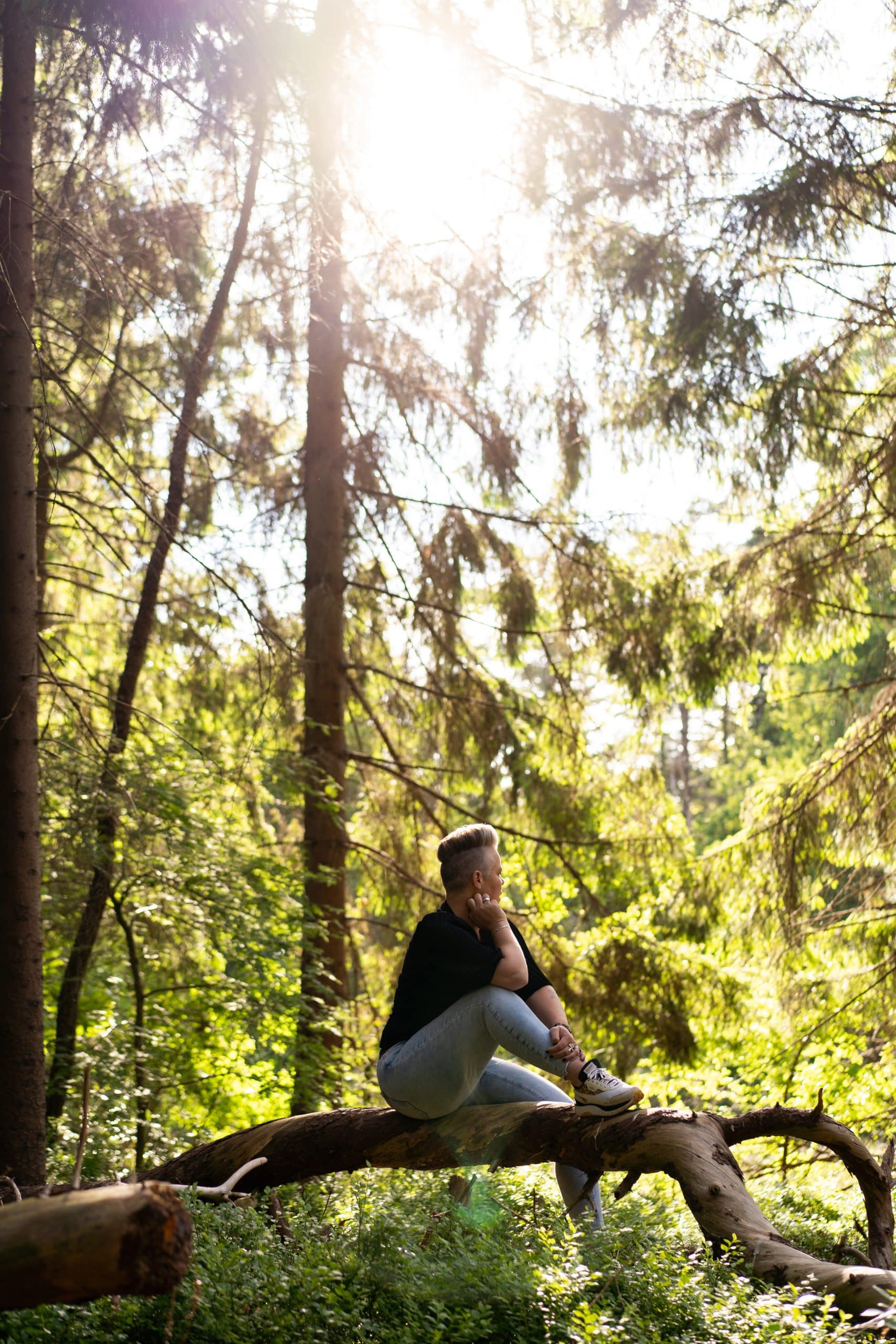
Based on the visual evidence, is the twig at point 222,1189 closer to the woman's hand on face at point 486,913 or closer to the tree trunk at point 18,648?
the woman's hand on face at point 486,913

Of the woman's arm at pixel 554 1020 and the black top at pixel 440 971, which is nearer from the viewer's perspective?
the woman's arm at pixel 554 1020

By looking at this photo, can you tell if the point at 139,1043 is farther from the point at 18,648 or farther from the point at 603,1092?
the point at 603,1092

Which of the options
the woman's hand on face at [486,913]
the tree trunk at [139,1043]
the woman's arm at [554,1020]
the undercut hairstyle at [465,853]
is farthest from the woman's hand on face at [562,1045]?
the tree trunk at [139,1043]

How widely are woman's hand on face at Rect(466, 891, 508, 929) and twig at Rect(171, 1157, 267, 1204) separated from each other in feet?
3.61

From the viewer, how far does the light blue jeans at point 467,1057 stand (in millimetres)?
3799

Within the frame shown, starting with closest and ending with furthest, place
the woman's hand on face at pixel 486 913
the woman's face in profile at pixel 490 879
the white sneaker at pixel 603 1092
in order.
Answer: the white sneaker at pixel 603 1092 < the woman's hand on face at pixel 486 913 < the woman's face in profile at pixel 490 879

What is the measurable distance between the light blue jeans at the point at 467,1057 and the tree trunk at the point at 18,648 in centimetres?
194

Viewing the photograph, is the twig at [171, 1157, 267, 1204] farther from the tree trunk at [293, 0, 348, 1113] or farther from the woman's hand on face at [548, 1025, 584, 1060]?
the tree trunk at [293, 0, 348, 1113]

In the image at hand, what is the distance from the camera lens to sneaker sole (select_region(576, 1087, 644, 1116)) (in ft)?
12.3

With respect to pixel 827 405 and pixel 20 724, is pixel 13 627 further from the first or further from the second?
pixel 827 405

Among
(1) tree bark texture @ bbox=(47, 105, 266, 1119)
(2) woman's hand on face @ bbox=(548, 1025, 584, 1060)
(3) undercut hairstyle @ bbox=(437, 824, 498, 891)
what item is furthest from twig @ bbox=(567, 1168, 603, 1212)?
(1) tree bark texture @ bbox=(47, 105, 266, 1119)

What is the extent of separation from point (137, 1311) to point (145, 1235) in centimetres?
110

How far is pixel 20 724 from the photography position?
528 cm

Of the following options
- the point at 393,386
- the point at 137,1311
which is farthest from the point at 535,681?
the point at 137,1311
